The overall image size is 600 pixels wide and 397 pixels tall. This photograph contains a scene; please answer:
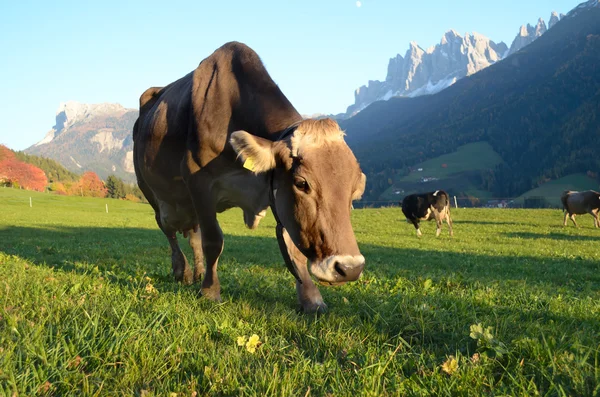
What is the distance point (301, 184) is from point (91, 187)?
158m

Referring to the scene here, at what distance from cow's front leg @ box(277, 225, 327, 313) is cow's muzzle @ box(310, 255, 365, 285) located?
2.51ft

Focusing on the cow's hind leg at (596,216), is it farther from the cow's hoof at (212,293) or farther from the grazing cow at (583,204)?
the cow's hoof at (212,293)

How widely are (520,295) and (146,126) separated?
19.9 feet

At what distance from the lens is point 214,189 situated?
551 cm

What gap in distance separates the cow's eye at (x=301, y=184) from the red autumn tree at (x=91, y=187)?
155210 mm

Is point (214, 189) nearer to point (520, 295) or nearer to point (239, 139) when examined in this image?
point (239, 139)

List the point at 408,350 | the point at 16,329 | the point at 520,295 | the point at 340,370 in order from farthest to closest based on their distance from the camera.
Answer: the point at 520,295
the point at 408,350
the point at 16,329
the point at 340,370

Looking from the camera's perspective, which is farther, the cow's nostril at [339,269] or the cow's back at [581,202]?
the cow's back at [581,202]

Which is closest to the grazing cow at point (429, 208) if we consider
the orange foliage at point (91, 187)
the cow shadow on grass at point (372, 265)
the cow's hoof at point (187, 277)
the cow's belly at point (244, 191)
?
the cow shadow on grass at point (372, 265)

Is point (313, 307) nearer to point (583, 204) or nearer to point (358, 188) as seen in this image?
point (358, 188)

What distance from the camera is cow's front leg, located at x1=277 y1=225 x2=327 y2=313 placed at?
186 inches

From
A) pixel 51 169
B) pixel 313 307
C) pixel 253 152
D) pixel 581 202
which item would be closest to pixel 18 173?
pixel 51 169

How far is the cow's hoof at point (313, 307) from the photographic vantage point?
4645 millimetres

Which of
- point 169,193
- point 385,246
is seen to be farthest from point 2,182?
point 169,193
